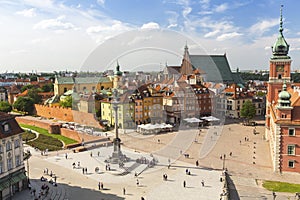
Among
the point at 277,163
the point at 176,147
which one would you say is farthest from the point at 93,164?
the point at 277,163

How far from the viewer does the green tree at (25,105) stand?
7385 centimetres

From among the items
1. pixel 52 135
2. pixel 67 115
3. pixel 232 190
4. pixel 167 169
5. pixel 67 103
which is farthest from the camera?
pixel 67 103

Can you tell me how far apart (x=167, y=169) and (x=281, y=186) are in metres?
11.4

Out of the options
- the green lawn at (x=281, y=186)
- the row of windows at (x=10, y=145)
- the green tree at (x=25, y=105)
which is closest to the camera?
the row of windows at (x=10, y=145)

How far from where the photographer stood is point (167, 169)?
108 ft

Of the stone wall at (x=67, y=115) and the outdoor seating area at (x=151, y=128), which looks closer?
the outdoor seating area at (x=151, y=128)

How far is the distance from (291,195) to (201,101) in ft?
133

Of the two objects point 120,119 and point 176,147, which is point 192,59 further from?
point 176,147

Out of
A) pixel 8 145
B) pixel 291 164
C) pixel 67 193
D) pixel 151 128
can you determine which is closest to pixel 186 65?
pixel 151 128

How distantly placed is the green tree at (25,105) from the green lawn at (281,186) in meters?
61.0

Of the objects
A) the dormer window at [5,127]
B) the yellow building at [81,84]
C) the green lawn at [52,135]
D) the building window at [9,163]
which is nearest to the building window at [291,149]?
the building window at [9,163]

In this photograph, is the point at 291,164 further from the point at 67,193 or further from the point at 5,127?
the point at 5,127

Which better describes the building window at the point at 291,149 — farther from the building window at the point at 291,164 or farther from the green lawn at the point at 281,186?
the green lawn at the point at 281,186

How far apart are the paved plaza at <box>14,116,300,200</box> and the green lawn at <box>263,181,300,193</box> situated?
2.94ft
